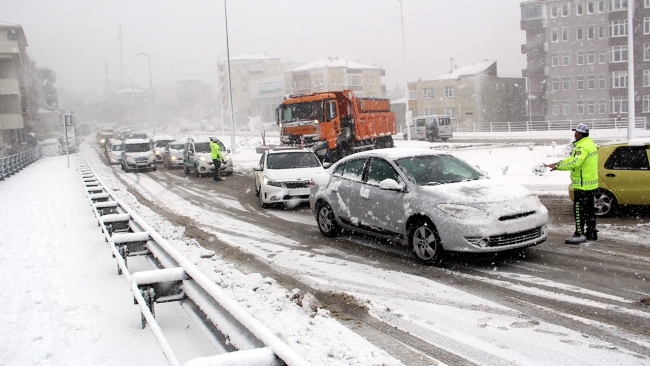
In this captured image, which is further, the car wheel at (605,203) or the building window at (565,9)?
the building window at (565,9)

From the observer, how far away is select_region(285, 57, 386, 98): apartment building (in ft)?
254

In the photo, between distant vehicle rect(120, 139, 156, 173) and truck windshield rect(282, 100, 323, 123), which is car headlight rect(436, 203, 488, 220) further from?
distant vehicle rect(120, 139, 156, 173)

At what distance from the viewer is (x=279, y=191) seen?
1302 cm

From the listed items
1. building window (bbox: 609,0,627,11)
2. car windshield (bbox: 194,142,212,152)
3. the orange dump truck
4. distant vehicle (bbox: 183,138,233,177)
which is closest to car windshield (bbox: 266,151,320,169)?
the orange dump truck

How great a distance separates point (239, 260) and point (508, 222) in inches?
150

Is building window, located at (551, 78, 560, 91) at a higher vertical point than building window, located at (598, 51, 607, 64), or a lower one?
lower

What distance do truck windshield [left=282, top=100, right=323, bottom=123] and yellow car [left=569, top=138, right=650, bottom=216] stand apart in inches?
515

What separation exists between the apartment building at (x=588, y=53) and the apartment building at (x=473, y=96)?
22.2ft

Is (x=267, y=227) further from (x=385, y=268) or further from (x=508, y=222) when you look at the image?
(x=508, y=222)

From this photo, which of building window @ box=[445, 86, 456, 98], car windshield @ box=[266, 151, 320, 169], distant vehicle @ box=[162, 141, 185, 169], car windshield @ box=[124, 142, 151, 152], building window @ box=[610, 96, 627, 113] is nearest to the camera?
car windshield @ box=[266, 151, 320, 169]

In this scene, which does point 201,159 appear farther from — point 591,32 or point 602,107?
point 591,32

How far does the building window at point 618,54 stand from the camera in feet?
170

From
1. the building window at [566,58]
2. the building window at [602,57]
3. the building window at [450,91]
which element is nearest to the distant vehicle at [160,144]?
the building window at [450,91]

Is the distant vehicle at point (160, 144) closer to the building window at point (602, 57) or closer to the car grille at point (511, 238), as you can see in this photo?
the car grille at point (511, 238)
